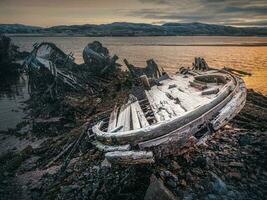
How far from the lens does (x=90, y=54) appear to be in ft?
70.3

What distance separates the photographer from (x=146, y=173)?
6750 millimetres

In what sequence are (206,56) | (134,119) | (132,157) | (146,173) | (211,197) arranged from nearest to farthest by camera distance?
(132,157)
(211,197)
(146,173)
(134,119)
(206,56)

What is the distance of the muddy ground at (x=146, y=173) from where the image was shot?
6.24m

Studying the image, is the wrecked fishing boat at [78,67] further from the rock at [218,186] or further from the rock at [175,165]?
the rock at [218,186]

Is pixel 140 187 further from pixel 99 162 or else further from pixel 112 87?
pixel 112 87

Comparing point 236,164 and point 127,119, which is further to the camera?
point 127,119

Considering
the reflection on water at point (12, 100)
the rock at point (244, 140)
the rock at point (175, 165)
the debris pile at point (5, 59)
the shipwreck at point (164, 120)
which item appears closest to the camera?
the shipwreck at point (164, 120)

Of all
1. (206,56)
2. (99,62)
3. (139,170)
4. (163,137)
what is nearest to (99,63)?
(99,62)

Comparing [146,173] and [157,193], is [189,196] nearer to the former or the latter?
[157,193]

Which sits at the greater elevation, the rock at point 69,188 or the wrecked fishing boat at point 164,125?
the wrecked fishing boat at point 164,125

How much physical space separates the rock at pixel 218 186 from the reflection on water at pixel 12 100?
10277 mm

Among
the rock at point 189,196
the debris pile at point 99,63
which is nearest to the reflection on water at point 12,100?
the debris pile at point 99,63

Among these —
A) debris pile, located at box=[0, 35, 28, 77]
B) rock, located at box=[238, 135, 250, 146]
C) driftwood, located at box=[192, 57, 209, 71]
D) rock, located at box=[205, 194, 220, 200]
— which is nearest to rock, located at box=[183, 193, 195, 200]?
rock, located at box=[205, 194, 220, 200]

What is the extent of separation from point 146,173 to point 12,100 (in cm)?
1519
